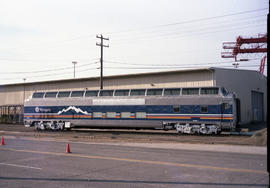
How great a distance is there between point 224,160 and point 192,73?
2807cm

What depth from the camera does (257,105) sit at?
53.3 m

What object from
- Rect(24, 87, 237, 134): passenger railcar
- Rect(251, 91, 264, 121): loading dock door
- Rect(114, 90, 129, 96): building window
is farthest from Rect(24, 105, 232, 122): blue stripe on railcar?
Rect(251, 91, 264, 121): loading dock door

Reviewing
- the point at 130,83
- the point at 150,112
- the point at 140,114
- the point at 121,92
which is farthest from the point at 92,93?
the point at 130,83

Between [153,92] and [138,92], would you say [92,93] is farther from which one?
[153,92]

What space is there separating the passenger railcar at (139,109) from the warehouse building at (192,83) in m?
12.4

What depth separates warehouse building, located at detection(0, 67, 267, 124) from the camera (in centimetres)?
4131

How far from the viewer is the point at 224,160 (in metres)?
14.5

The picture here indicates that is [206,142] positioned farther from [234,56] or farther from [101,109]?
[234,56]

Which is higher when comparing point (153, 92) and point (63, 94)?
point (63, 94)

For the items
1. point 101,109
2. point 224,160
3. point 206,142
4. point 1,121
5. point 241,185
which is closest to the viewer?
point 241,185

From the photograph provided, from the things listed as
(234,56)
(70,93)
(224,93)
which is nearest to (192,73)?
(234,56)

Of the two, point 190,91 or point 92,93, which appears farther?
point 92,93

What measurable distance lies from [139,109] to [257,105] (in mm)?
30711

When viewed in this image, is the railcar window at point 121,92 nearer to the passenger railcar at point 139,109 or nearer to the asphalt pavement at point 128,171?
the passenger railcar at point 139,109
